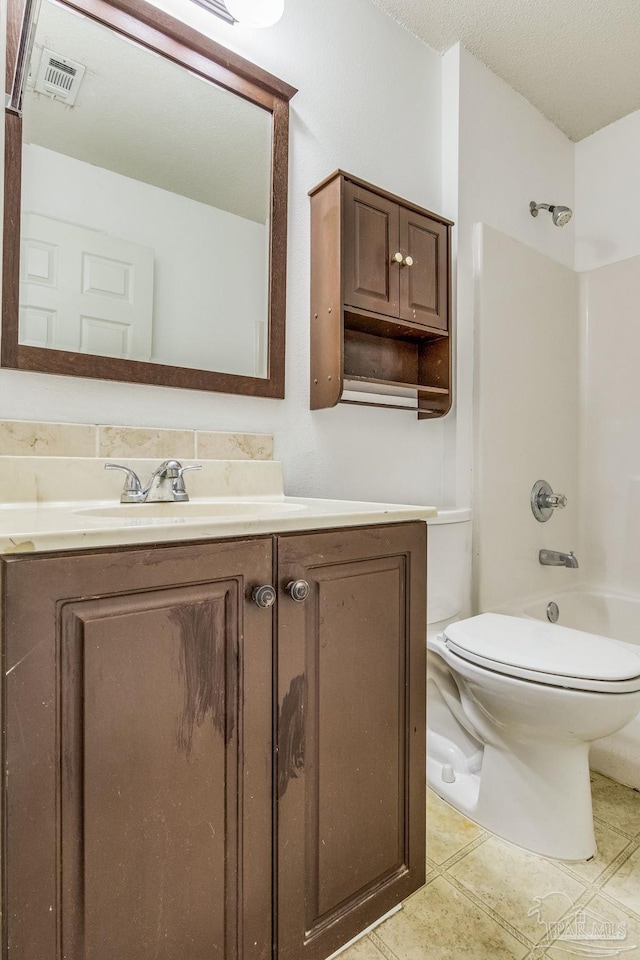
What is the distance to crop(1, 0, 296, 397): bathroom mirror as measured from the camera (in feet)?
3.52

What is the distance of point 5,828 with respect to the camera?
1.95 ft

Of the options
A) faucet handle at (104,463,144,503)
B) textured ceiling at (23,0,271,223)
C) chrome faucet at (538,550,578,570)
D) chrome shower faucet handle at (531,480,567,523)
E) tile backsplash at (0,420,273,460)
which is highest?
textured ceiling at (23,0,271,223)

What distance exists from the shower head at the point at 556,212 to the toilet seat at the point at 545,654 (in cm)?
157

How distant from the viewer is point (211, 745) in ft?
2.43

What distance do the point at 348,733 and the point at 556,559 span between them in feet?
4.61

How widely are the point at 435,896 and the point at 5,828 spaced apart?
94 cm

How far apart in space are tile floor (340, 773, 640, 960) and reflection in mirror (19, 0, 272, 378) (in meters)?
1.27

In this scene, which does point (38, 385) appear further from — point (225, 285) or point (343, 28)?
point (343, 28)

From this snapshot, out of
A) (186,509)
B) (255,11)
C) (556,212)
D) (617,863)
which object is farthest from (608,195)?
(617,863)

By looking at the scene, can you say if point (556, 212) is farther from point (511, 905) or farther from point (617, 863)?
point (511, 905)

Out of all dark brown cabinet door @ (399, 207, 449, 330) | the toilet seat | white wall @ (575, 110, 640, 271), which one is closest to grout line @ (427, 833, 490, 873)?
the toilet seat

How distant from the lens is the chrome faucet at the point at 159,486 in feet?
3.67

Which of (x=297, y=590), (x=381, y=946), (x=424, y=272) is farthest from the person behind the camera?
(x=424, y=272)

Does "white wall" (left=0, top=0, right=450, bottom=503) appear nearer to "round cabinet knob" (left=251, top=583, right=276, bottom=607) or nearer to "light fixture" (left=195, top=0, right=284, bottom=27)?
"light fixture" (left=195, top=0, right=284, bottom=27)
